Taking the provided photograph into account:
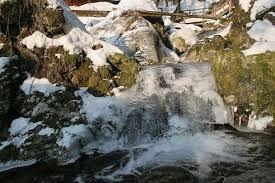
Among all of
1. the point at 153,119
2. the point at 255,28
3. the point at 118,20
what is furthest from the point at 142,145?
the point at 118,20

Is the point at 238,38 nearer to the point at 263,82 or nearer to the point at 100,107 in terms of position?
the point at 263,82

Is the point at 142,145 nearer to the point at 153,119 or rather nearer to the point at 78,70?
the point at 153,119

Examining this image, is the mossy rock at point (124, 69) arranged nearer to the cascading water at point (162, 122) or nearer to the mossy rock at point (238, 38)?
the cascading water at point (162, 122)

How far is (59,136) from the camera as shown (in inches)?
338

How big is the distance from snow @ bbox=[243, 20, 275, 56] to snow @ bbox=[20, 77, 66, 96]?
4990mm

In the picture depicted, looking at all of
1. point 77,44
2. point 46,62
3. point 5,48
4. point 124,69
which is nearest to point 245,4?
point 124,69

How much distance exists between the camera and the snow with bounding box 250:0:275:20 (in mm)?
13016

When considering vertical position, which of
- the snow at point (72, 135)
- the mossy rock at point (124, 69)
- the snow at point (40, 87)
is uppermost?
the mossy rock at point (124, 69)

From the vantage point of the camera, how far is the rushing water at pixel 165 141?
7117mm

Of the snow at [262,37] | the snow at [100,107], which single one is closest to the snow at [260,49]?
the snow at [262,37]

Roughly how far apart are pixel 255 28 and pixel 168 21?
38.0 feet

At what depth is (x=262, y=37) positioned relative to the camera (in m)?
11.6

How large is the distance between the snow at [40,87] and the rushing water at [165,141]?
63 centimetres

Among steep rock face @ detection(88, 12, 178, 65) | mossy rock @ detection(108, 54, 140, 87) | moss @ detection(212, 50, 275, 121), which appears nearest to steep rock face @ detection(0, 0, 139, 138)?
mossy rock @ detection(108, 54, 140, 87)
